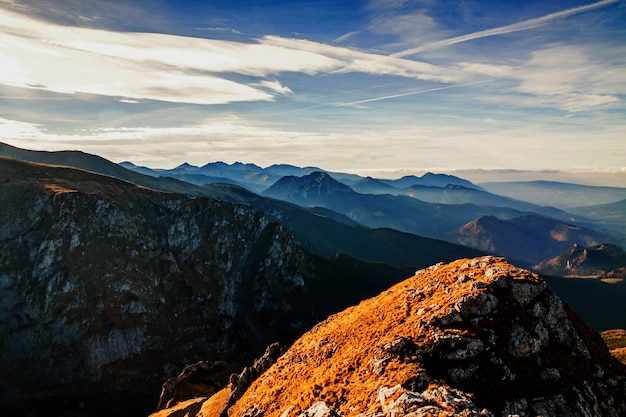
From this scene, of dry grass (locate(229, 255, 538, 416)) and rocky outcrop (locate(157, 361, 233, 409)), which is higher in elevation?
dry grass (locate(229, 255, 538, 416))

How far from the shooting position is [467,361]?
31250 millimetres

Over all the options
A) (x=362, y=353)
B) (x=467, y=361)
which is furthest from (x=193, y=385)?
(x=467, y=361)

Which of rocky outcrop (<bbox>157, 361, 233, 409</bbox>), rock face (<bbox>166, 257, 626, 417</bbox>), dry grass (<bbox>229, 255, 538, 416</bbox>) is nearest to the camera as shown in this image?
rock face (<bbox>166, 257, 626, 417</bbox>)

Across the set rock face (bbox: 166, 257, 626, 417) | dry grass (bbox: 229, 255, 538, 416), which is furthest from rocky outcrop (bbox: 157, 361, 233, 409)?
rock face (bbox: 166, 257, 626, 417)

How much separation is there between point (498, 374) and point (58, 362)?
235422 millimetres

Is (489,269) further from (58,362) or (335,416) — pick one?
(58,362)

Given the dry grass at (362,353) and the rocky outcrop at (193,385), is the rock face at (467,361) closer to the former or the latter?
the dry grass at (362,353)

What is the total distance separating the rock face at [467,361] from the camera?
29.3 metres

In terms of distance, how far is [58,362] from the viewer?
198750mm

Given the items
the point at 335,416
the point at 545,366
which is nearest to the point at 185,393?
the point at 335,416

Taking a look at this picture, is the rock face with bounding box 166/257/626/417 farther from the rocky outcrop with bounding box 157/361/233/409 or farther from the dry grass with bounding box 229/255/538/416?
the rocky outcrop with bounding box 157/361/233/409

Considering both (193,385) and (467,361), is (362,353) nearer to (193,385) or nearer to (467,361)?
(467,361)

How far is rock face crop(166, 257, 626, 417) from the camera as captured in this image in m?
29.3

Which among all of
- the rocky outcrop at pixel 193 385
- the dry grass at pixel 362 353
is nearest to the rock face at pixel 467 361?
the dry grass at pixel 362 353
